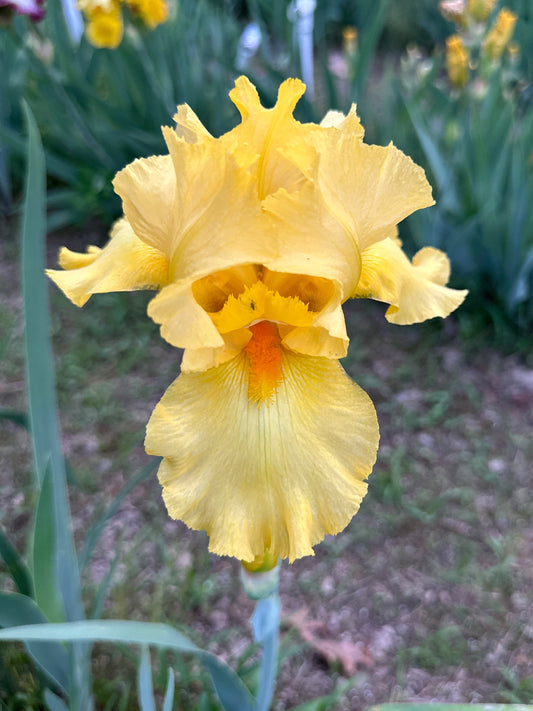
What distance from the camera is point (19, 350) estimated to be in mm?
2195

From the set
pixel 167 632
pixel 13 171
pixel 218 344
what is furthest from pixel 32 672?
Answer: pixel 13 171

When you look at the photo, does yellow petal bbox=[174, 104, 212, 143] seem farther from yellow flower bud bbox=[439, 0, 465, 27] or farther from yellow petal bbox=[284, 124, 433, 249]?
yellow flower bud bbox=[439, 0, 465, 27]

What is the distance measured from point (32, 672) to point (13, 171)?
247 centimetres

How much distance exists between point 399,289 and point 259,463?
294 mm

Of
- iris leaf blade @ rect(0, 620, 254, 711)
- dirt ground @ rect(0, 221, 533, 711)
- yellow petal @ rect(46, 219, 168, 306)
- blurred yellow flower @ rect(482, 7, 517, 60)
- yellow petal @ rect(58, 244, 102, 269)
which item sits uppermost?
yellow petal @ rect(46, 219, 168, 306)

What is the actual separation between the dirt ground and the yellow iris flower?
0.50 metres

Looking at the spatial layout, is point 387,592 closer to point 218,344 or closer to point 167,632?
point 167,632

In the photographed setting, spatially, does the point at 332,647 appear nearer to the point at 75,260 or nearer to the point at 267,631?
the point at 267,631

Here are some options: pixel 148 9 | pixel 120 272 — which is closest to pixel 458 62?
pixel 148 9

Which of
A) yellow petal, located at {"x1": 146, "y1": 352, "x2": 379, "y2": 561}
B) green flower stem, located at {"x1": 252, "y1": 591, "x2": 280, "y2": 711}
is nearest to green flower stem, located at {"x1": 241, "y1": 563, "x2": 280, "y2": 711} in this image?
green flower stem, located at {"x1": 252, "y1": 591, "x2": 280, "y2": 711}

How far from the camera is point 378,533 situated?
5.34 ft

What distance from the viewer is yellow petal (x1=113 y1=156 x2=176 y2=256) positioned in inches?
26.2

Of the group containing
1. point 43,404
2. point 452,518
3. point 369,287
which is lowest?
point 452,518

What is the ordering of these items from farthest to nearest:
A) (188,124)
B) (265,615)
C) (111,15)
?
(111,15) < (265,615) < (188,124)
